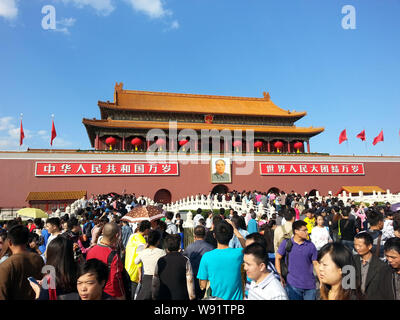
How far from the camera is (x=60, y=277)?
7.63 feet

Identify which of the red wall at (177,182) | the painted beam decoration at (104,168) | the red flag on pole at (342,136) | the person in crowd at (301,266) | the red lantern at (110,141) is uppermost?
the red flag on pole at (342,136)

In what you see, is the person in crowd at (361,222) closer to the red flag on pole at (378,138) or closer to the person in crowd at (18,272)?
the person in crowd at (18,272)

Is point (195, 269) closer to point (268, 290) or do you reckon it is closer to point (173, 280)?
point (173, 280)

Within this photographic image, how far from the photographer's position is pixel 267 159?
23.0 meters

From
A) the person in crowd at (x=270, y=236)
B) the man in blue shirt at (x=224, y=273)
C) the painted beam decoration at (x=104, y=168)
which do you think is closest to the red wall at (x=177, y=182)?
the painted beam decoration at (x=104, y=168)

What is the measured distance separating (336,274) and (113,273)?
2.05 metres

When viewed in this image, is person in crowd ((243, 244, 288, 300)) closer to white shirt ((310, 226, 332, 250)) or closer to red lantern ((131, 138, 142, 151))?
white shirt ((310, 226, 332, 250))

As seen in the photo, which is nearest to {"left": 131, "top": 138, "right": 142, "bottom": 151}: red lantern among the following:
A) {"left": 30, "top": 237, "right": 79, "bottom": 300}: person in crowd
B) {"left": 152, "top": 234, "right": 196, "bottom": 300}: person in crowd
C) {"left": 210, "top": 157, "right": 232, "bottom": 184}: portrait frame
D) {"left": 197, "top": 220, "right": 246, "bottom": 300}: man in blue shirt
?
{"left": 210, "top": 157, "right": 232, "bottom": 184}: portrait frame

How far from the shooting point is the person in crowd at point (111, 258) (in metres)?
2.69

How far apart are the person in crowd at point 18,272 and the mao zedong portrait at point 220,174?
19.3m

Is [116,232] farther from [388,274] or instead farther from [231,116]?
[231,116]
